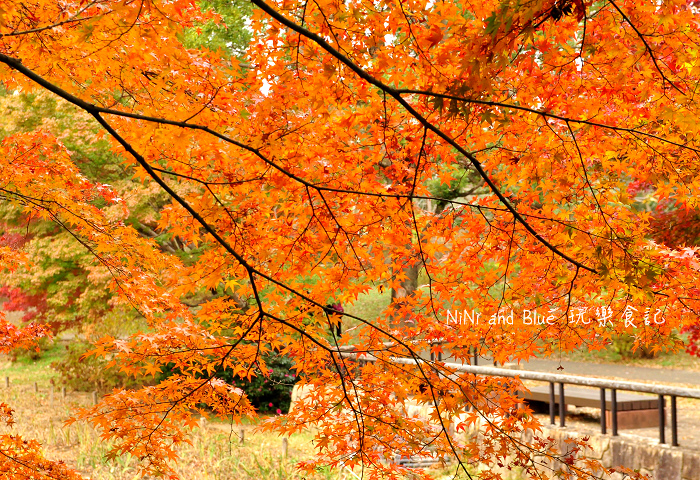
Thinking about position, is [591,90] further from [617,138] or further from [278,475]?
[278,475]

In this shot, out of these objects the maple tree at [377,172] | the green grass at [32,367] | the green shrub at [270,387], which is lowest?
the green grass at [32,367]

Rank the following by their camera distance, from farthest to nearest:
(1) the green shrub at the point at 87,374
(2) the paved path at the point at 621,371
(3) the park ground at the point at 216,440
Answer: (2) the paved path at the point at 621,371, (1) the green shrub at the point at 87,374, (3) the park ground at the point at 216,440

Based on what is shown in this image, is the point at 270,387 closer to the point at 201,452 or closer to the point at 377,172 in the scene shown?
the point at 201,452

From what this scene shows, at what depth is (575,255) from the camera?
3.29m

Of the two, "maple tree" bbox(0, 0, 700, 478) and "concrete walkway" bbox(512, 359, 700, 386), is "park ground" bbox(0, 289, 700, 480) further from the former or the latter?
"maple tree" bbox(0, 0, 700, 478)

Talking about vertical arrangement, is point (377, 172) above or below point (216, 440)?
above

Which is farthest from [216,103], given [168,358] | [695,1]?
[695,1]

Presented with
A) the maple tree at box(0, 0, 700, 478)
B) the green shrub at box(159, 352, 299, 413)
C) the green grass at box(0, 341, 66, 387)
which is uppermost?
the maple tree at box(0, 0, 700, 478)

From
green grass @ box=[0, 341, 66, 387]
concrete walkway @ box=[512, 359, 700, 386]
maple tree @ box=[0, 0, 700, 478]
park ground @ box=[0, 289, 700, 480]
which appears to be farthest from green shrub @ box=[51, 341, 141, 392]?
maple tree @ box=[0, 0, 700, 478]

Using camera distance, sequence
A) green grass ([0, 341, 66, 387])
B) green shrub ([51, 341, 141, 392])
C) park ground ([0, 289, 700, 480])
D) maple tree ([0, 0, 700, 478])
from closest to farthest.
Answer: maple tree ([0, 0, 700, 478])
park ground ([0, 289, 700, 480])
green shrub ([51, 341, 141, 392])
green grass ([0, 341, 66, 387])

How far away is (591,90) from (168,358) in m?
2.84

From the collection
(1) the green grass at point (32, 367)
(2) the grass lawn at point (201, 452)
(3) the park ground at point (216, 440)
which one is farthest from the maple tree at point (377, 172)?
(1) the green grass at point (32, 367)

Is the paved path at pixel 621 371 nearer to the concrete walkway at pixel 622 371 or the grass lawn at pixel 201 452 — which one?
the concrete walkway at pixel 622 371

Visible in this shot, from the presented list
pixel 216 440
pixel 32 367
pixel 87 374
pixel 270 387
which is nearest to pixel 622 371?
pixel 270 387
